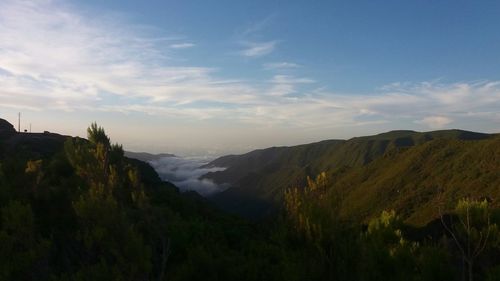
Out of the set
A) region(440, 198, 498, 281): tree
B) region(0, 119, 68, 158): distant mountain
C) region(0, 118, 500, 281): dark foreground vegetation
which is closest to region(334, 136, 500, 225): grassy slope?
region(0, 119, 68, 158): distant mountain

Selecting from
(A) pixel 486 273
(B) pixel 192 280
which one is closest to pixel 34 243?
(B) pixel 192 280

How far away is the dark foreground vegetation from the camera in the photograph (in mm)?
17391

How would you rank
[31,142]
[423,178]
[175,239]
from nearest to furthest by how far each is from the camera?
[175,239] < [31,142] < [423,178]

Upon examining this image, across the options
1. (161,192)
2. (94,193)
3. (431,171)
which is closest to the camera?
(94,193)

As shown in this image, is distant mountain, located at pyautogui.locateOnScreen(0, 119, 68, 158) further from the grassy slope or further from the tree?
the tree

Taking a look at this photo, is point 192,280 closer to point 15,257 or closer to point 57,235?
point 57,235

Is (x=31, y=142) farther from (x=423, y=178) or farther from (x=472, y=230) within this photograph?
(x=423, y=178)

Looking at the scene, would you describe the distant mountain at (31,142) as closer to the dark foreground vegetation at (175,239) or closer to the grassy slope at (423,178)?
the dark foreground vegetation at (175,239)

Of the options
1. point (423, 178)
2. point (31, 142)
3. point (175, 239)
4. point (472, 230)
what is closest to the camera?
point (472, 230)

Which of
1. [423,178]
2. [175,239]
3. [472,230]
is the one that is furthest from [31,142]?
[423,178]

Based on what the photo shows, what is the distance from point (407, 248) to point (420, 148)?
154 m

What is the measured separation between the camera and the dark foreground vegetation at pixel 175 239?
17391 mm

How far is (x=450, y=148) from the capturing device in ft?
503

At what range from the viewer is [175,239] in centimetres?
2958
